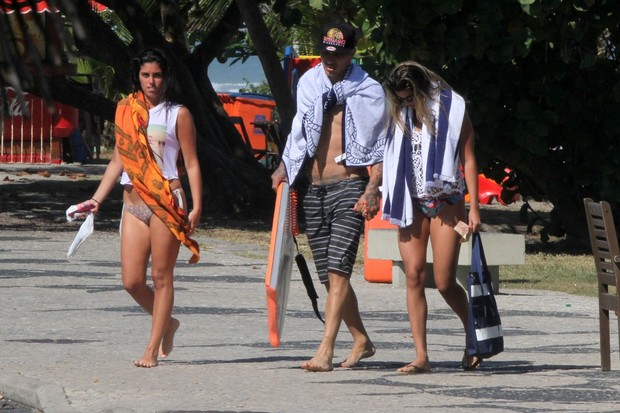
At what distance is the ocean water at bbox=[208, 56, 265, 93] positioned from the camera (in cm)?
5975

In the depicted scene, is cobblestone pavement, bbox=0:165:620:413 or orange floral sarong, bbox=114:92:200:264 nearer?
cobblestone pavement, bbox=0:165:620:413

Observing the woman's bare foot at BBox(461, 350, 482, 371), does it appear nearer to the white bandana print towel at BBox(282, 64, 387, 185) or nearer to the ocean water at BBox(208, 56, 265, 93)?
Result: the white bandana print towel at BBox(282, 64, 387, 185)

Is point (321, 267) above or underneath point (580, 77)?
underneath

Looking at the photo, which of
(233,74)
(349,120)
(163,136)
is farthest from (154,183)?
(233,74)

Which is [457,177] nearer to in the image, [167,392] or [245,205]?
[167,392]

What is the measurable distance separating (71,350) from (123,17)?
520 inches

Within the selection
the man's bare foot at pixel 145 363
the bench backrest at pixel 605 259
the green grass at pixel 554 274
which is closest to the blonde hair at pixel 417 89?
the bench backrest at pixel 605 259

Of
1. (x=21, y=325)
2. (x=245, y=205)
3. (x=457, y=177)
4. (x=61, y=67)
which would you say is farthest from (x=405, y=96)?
(x=245, y=205)

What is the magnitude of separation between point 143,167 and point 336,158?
1.05m

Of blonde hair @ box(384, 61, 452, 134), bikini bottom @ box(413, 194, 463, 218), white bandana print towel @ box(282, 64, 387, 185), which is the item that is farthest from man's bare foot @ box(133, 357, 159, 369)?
blonde hair @ box(384, 61, 452, 134)

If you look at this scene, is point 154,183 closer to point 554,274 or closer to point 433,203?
point 433,203

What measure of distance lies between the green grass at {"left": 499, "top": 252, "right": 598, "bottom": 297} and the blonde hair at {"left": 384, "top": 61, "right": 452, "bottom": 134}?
225 inches

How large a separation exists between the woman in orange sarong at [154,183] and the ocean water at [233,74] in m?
51.3

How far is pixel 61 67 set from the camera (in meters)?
1.88
